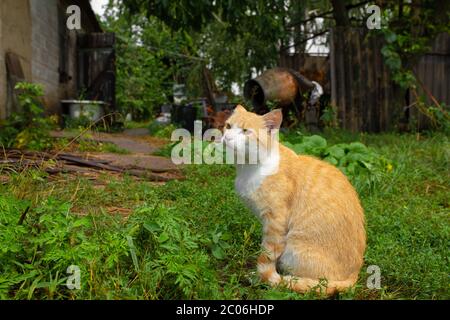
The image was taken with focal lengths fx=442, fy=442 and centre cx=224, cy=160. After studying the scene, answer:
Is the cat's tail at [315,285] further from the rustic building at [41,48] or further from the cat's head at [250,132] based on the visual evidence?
the rustic building at [41,48]

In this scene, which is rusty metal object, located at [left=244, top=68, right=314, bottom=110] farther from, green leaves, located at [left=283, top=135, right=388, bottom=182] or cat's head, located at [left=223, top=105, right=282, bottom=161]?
cat's head, located at [left=223, top=105, right=282, bottom=161]

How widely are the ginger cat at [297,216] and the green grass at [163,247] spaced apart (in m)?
0.12

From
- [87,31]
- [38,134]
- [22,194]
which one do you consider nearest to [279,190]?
Answer: [22,194]

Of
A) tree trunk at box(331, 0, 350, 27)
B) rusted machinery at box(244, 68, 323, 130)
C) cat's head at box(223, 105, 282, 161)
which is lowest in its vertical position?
cat's head at box(223, 105, 282, 161)

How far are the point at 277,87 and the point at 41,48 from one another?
4763mm

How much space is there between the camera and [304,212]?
255 cm

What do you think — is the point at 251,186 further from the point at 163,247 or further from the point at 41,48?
the point at 41,48

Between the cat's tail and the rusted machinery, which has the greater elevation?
the rusted machinery

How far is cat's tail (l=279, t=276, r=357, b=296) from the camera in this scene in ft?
7.51

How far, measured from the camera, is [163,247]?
7.63ft

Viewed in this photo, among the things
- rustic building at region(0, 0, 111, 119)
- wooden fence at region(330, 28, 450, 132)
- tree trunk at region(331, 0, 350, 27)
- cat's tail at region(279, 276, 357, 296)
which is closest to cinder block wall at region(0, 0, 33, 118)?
rustic building at region(0, 0, 111, 119)

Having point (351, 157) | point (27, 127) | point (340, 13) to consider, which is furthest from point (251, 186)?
point (340, 13)

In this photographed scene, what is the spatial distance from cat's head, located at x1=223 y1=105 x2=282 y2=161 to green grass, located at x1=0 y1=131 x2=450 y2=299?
1.61 ft

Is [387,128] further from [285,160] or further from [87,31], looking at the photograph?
[87,31]
